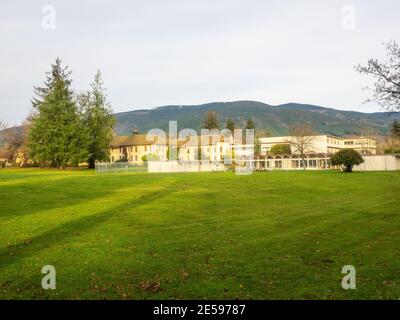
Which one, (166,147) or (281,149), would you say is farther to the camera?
(166,147)

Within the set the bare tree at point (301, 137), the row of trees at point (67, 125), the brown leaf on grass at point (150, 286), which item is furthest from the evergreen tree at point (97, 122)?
the brown leaf on grass at point (150, 286)

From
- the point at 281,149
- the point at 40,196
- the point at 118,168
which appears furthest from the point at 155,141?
the point at 40,196

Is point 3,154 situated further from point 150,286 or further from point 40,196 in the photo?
point 150,286

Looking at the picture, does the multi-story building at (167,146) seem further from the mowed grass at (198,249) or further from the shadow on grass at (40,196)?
the mowed grass at (198,249)

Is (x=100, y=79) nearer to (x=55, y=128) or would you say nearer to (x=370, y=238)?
(x=55, y=128)

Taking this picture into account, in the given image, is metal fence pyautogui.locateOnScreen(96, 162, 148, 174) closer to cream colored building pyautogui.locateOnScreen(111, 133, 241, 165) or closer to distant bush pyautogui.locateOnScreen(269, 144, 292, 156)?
distant bush pyautogui.locateOnScreen(269, 144, 292, 156)

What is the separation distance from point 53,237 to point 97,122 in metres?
60.2

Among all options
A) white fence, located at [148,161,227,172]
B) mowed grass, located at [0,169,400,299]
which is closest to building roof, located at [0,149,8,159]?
white fence, located at [148,161,227,172]

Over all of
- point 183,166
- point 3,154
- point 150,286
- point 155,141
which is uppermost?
point 155,141

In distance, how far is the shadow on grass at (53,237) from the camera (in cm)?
976

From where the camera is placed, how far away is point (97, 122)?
69750mm

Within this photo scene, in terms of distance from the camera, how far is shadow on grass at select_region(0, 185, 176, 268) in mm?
9758

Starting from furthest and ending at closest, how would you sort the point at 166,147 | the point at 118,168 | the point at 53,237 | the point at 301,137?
1. the point at 166,147
2. the point at 301,137
3. the point at 118,168
4. the point at 53,237

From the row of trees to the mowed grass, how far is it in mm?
46899
